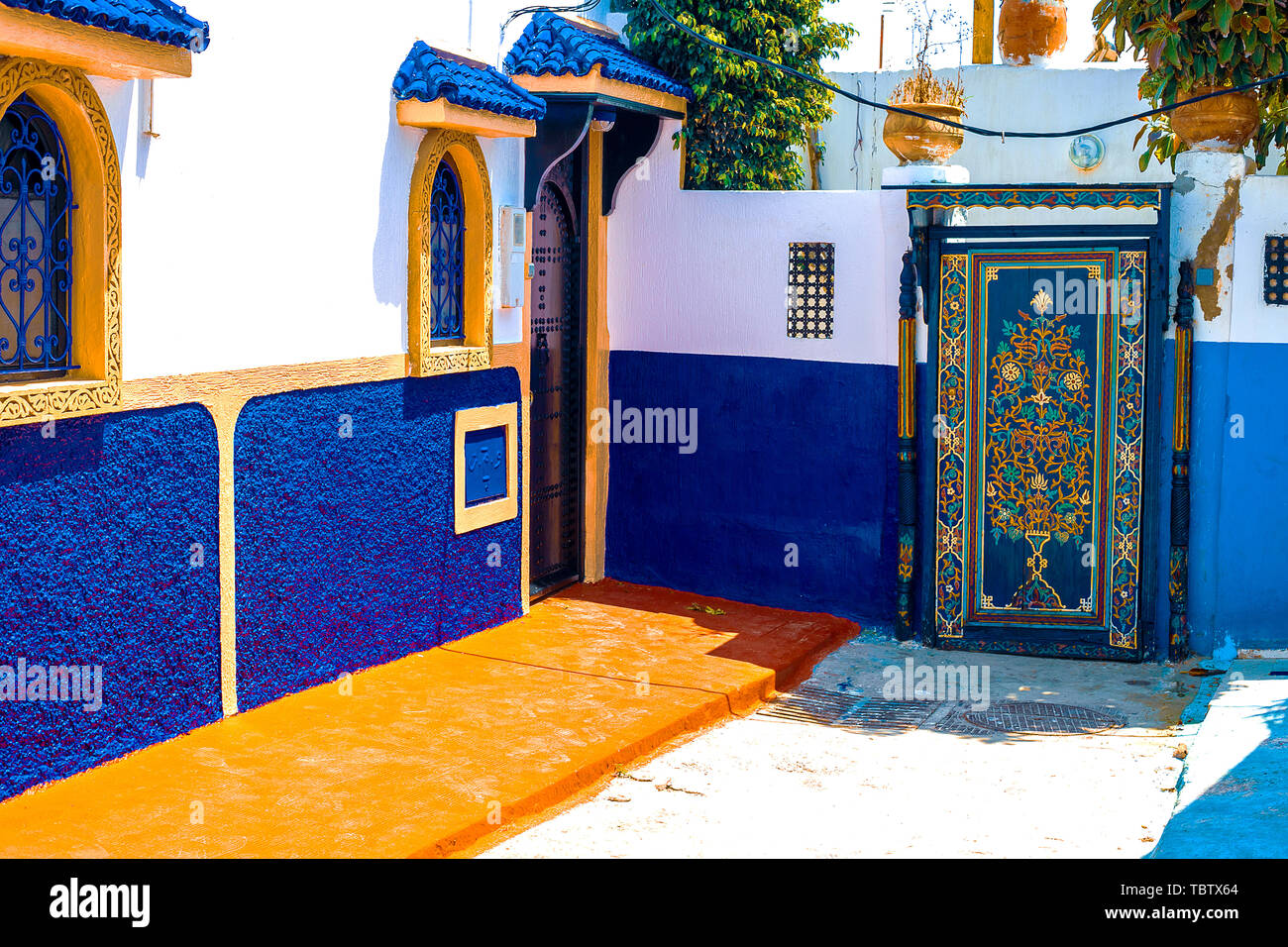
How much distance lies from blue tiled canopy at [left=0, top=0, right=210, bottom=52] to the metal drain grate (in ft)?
14.8

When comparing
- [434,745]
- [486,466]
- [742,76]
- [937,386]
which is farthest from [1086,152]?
[434,745]

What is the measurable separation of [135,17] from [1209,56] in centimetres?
607

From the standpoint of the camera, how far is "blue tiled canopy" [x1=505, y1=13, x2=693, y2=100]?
9.07 meters

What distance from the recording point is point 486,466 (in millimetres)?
9102

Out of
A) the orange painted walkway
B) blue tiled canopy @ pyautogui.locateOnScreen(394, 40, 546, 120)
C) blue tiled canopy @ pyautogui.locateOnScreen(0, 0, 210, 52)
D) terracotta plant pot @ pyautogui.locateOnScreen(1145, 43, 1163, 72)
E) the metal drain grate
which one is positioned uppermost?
terracotta plant pot @ pyautogui.locateOnScreen(1145, 43, 1163, 72)

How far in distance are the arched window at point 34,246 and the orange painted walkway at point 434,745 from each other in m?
1.78

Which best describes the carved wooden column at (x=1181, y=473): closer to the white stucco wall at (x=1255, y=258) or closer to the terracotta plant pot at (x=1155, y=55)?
the white stucco wall at (x=1255, y=258)

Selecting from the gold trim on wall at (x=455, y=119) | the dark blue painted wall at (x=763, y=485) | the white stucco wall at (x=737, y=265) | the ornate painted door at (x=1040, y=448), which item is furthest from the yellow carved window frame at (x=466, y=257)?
the ornate painted door at (x=1040, y=448)

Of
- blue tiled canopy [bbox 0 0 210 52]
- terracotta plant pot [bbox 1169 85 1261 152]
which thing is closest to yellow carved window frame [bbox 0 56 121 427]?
blue tiled canopy [bbox 0 0 210 52]

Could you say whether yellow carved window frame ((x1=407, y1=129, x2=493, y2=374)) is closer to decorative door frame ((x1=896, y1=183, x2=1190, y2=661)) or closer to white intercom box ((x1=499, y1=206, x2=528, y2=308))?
white intercom box ((x1=499, y1=206, x2=528, y2=308))

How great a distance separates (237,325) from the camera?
7039 millimetres

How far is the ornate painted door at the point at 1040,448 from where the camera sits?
29.9 feet

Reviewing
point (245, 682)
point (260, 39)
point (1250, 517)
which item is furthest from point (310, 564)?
point (1250, 517)
